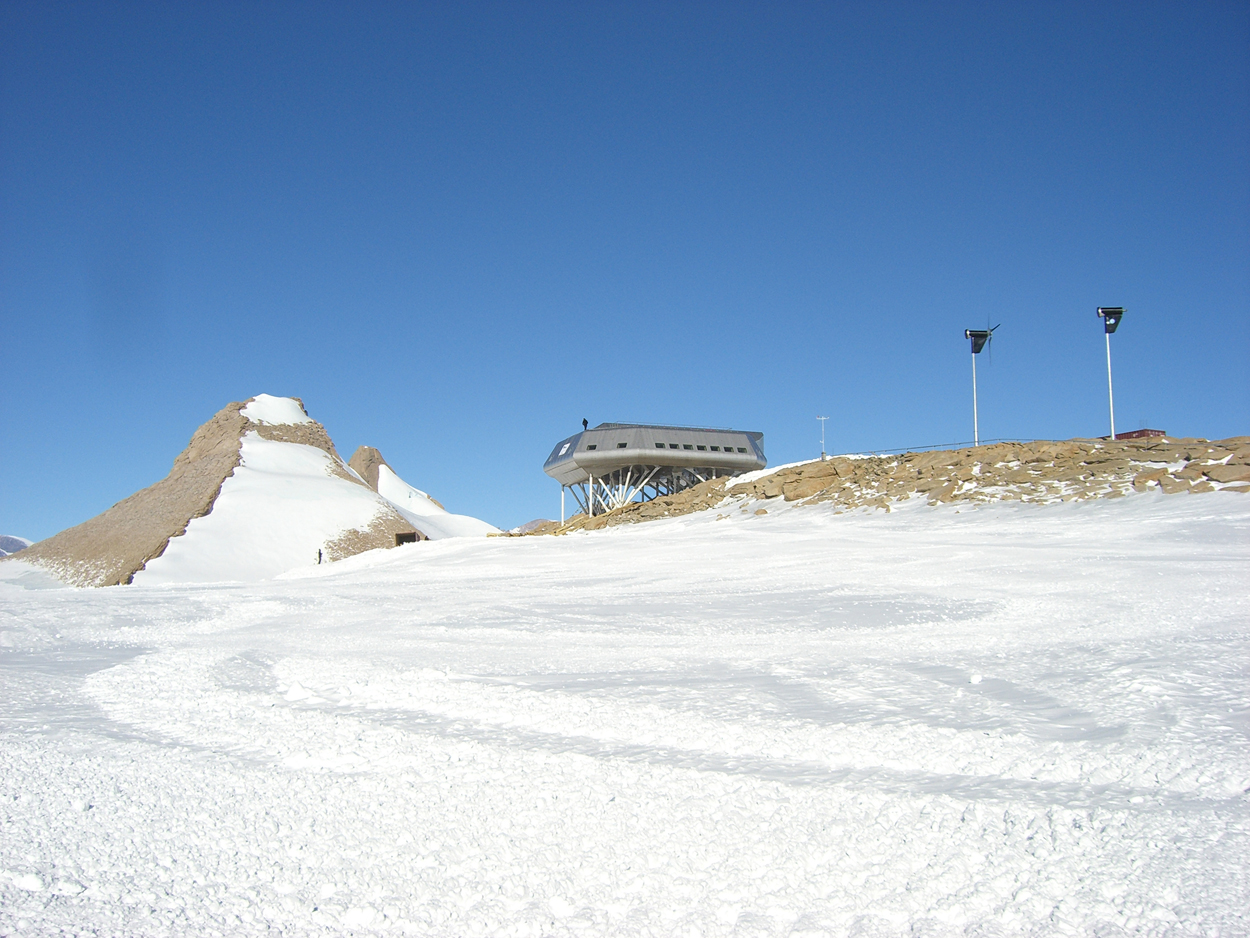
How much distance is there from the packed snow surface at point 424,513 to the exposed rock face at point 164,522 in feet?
19.0

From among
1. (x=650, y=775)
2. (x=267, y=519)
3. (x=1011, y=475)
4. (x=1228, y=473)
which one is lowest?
(x=650, y=775)

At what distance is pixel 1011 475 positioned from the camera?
705 inches

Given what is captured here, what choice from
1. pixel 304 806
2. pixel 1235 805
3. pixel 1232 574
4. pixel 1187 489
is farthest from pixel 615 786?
pixel 1187 489

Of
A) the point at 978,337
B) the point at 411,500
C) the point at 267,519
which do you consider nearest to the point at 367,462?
the point at 411,500

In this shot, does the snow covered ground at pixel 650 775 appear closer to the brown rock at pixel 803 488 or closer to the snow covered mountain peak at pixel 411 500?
the brown rock at pixel 803 488

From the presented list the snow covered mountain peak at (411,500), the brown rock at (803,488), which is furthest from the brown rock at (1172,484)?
the snow covered mountain peak at (411,500)

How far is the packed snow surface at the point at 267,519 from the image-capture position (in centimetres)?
3173

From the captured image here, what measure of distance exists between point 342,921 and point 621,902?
2.52ft

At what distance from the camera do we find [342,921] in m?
2.39

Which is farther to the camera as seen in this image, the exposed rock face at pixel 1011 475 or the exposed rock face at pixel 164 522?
the exposed rock face at pixel 164 522

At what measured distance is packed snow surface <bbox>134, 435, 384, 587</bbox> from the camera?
104ft

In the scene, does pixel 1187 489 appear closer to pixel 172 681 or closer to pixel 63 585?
pixel 172 681

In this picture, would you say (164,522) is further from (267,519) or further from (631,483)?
(631,483)

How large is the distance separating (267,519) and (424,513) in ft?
94.4
